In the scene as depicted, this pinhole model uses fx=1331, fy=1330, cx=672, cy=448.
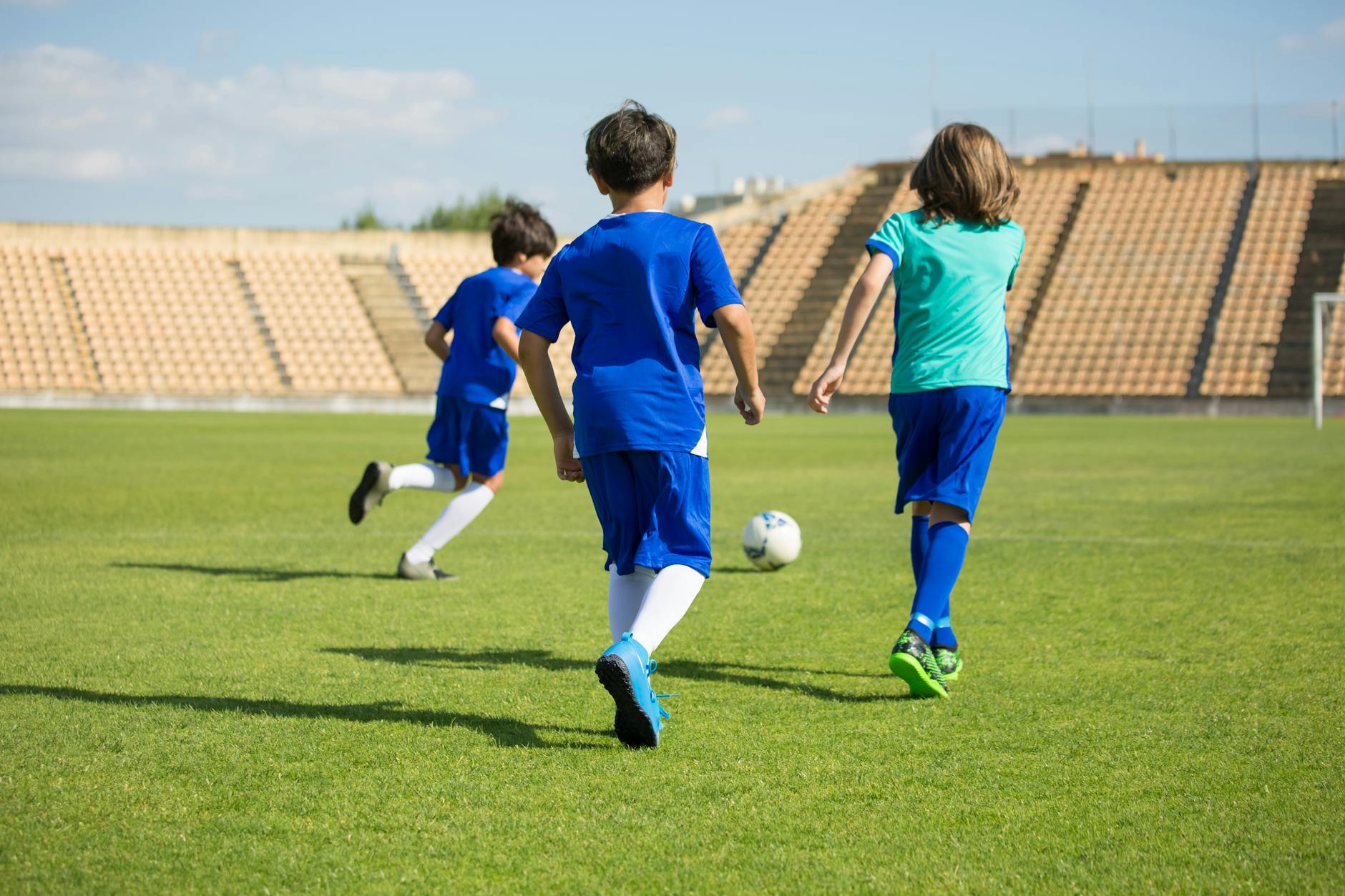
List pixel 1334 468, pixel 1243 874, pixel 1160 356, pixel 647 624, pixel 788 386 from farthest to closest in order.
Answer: pixel 788 386 < pixel 1160 356 < pixel 1334 468 < pixel 647 624 < pixel 1243 874

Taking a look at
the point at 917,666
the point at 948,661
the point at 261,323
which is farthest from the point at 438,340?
the point at 261,323

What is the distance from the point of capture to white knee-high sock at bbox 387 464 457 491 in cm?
736

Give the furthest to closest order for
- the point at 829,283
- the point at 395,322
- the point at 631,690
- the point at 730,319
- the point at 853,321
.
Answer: the point at 829,283, the point at 395,322, the point at 853,321, the point at 730,319, the point at 631,690

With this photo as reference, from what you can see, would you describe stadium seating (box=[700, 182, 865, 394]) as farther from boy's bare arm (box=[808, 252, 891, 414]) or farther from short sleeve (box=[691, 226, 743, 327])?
short sleeve (box=[691, 226, 743, 327])

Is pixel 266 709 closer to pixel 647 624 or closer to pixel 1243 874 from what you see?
pixel 647 624

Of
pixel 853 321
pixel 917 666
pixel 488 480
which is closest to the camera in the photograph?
pixel 917 666

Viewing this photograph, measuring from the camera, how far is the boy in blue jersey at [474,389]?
22.7 feet

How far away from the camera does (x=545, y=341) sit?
13.1 feet

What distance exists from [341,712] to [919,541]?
7.10 ft

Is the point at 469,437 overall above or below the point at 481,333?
below

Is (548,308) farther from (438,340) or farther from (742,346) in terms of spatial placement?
(438,340)

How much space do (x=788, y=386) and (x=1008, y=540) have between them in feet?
97.2

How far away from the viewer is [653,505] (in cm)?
393

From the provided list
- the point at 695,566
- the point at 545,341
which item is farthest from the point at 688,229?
the point at 695,566
